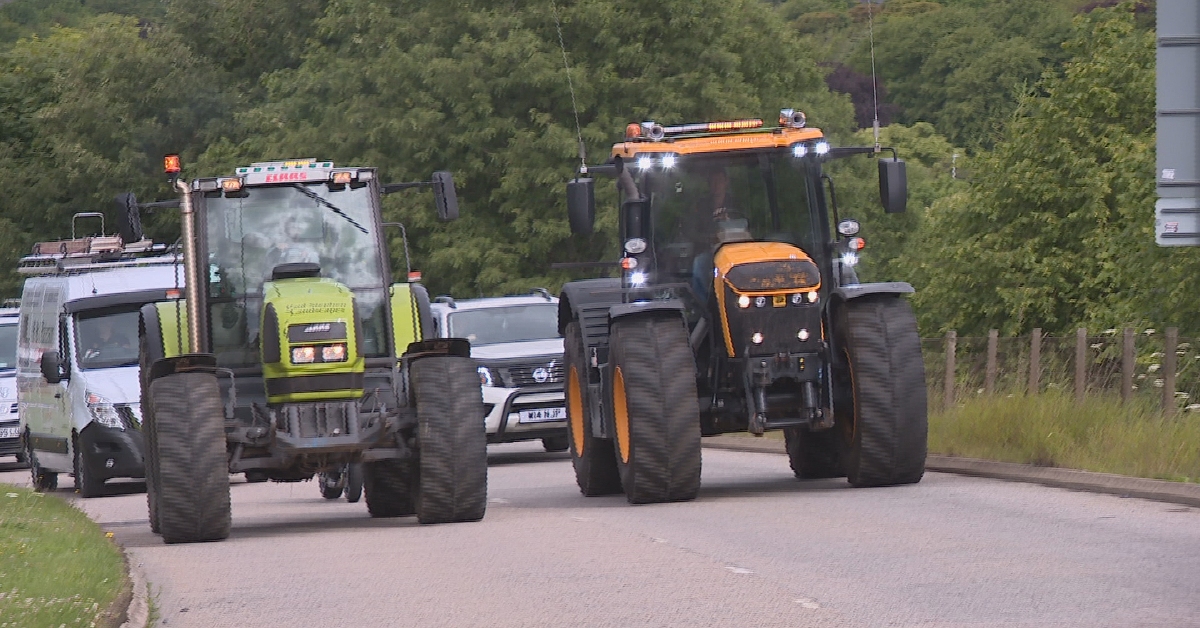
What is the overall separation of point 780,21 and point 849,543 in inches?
1582

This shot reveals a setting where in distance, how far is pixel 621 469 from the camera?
17.4 metres

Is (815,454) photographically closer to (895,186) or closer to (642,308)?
(895,186)

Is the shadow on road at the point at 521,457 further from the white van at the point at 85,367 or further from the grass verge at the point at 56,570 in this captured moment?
the grass verge at the point at 56,570

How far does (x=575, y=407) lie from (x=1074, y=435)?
4.57m

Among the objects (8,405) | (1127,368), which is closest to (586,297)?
(1127,368)

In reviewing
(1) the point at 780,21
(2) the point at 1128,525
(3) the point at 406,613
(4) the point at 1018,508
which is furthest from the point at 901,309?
(1) the point at 780,21

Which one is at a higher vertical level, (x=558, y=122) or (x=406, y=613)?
(x=558, y=122)

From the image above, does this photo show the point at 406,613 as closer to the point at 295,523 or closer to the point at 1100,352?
the point at 295,523

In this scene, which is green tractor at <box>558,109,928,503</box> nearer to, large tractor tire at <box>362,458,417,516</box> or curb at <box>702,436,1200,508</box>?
curb at <box>702,436,1200,508</box>

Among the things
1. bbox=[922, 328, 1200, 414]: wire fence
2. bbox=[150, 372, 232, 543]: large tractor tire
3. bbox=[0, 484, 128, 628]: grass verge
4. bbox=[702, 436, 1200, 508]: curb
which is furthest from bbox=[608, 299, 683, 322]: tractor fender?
bbox=[922, 328, 1200, 414]: wire fence

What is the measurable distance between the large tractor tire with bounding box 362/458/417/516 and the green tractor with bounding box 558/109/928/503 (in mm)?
1751

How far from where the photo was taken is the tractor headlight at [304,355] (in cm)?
1551

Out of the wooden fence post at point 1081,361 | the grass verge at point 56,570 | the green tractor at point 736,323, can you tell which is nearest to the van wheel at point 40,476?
the grass verge at point 56,570

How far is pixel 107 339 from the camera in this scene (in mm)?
24078
